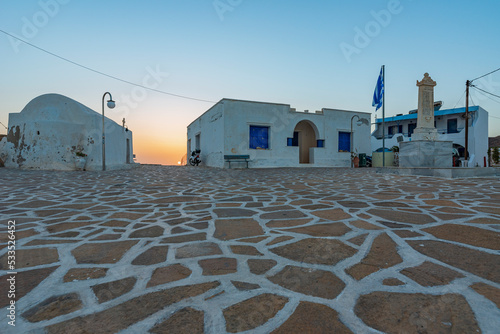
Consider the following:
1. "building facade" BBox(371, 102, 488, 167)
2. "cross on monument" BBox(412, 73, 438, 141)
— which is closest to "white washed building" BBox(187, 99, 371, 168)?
"cross on monument" BBox(412, 73, 438, 141)

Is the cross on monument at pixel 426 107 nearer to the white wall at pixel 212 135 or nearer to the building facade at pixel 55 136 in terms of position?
the white wall at pixel 212 135

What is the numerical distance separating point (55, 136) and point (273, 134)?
12662mm

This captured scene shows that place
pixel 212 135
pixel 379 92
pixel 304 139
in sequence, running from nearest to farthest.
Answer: pixel 379 92 < pixel 212 135 < pixel 304 139

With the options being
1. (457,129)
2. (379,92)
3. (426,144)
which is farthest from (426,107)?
(457,129)

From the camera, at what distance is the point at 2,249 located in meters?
2.13

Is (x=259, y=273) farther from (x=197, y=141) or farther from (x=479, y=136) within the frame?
(x=479, y=136)

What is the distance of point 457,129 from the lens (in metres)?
26.6

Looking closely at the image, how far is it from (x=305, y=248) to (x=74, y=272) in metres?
1.70

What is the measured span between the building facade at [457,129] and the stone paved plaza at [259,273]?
25744 mm

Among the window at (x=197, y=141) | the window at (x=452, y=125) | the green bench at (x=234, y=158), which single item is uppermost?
the window at (x=452, y=125)

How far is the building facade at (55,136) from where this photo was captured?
516 inches

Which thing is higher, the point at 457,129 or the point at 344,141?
the point at 457,129

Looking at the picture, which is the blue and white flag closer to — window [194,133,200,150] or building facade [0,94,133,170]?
window [194,133,200,150]

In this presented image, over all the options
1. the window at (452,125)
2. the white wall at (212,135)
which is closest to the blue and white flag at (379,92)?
the white wall at (212,135)
